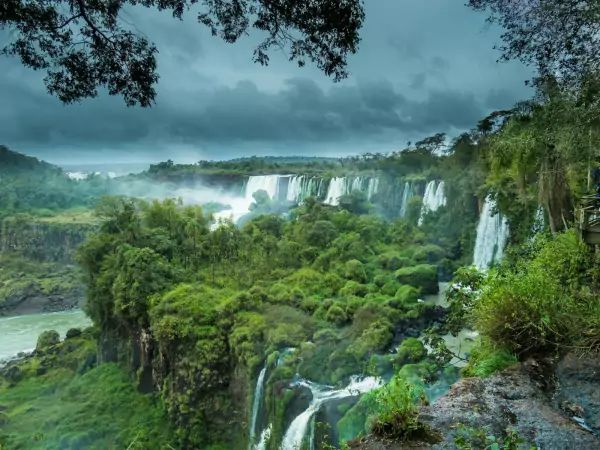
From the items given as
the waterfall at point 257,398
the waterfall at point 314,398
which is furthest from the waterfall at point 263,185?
the waterfall at point 314,398

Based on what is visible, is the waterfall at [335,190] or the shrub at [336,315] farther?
the waterfall at [335,190]

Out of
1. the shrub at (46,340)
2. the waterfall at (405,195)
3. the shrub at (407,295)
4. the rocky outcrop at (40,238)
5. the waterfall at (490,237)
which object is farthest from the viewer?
the rocky outcrop at (40,238)

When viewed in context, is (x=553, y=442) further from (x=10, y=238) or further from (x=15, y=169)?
(x=15, y=169)

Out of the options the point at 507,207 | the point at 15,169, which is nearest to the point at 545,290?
the point at 507,207

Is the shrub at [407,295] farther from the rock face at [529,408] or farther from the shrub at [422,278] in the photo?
the rock face at [529,408]

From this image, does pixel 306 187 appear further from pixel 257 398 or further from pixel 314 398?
pixel 314 398

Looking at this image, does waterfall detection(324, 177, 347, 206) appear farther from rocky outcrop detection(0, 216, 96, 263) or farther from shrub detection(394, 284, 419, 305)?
rocky outcrop detection(0, 216, 96, 263)
